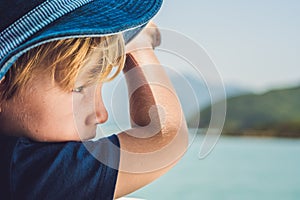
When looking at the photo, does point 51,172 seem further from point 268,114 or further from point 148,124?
point 268,114

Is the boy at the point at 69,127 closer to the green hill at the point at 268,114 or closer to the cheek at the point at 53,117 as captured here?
the cheek at the point at 53,117

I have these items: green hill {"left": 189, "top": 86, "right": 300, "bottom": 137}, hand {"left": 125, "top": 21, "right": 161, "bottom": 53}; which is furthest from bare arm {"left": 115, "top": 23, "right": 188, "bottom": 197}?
green hill {"left": 189, "top": 86, "right": 300, "bottom": 137}

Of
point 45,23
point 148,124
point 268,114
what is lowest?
point 268,114

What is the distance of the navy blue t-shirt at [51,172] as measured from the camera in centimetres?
56

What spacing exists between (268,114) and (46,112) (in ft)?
35.0

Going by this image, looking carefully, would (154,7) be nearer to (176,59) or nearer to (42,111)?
(176,59)

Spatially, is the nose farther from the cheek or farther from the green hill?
the green hill

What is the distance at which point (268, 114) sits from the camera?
432 inches

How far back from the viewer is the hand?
0.68m

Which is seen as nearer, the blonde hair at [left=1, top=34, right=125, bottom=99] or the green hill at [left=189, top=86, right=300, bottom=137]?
the blonde hair at [left=1, top=34, right=125, bottom=99]

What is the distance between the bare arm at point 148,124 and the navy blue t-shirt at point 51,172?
24 mm

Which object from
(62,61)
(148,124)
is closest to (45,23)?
(62,61)

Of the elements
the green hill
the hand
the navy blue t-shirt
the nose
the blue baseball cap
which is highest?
the blue baseball cap

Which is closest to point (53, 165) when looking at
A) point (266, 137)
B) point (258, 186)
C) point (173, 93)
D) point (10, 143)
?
point (10, 143)
